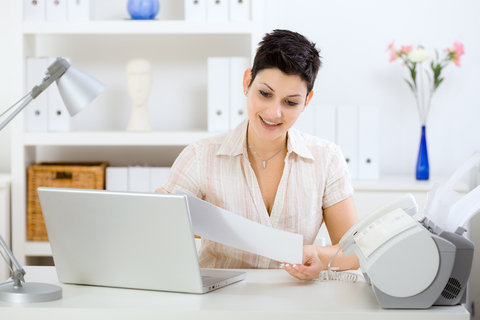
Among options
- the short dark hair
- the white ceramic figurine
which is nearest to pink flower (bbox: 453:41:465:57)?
the short dark hair

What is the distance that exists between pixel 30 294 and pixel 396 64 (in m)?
2.25

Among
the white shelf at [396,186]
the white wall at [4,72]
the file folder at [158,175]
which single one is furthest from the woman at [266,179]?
the white wall at [4,72]

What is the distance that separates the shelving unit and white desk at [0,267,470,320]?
4.58 ft

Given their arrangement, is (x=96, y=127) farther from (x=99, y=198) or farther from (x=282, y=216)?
(x=99, y=198)

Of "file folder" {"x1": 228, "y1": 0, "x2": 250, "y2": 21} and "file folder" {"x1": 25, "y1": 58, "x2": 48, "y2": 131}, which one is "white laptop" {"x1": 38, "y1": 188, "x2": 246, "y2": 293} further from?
"file folder" {"x1": 228, "y1": 0, "x2": 250, "y2": 21}

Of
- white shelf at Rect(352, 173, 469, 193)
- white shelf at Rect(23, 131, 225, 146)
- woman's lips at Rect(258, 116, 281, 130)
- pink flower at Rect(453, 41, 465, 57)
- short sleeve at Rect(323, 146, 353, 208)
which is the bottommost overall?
white shelf at Rect(352, 173, 469, 193)

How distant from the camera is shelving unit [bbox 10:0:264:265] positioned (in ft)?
7.89

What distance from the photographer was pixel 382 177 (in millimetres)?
2643

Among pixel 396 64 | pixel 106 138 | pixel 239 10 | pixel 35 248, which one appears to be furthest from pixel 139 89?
pixel 396 64

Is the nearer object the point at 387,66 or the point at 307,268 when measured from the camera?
the point at 307,268

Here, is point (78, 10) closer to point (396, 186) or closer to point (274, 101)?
point (274, 101)

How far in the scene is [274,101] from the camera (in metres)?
1.40

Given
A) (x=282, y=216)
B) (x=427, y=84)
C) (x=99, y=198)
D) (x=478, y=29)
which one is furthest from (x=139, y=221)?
(x=478, y=29)

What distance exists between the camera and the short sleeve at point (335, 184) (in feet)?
5.09
